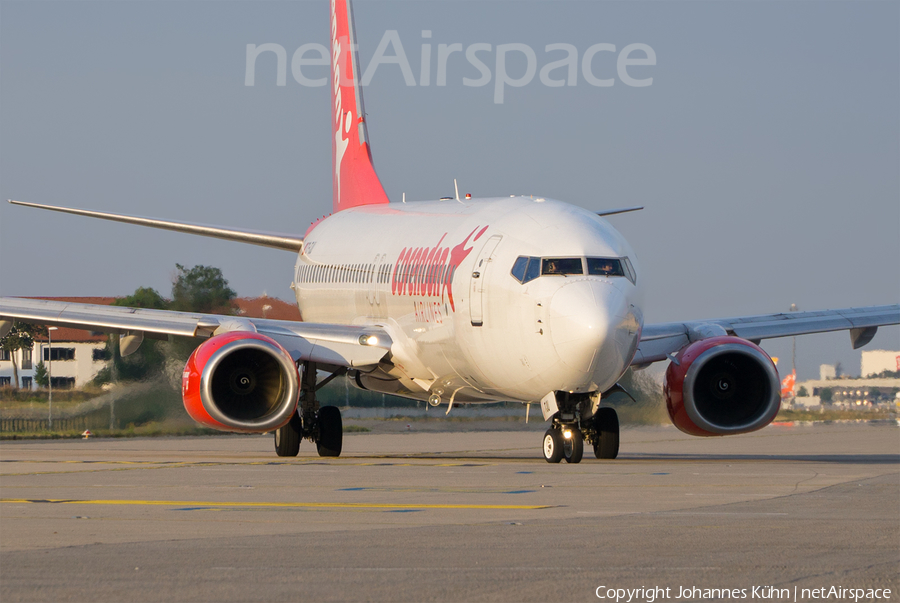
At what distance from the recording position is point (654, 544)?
9.85m

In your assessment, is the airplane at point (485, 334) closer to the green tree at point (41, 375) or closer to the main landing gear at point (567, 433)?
the main landing gear at point (567, 433)

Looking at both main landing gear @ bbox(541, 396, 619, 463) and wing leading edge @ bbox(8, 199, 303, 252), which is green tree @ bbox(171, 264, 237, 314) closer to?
wing leading edge @ bbox(8, 199, 303, 252)

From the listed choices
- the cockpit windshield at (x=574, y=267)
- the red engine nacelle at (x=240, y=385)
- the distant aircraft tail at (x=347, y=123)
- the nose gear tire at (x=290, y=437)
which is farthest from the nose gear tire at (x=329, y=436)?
the distant aircraft tail at (x=347, y=123)

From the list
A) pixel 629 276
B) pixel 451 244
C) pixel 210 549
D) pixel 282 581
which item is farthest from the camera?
pixel 451 244

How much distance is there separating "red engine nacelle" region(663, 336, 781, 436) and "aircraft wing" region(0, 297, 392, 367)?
4.82 meters

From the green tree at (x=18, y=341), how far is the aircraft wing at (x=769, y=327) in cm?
1867

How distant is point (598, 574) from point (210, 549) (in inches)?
109

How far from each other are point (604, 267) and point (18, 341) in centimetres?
2716

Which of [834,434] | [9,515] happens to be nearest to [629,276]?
[9,515]

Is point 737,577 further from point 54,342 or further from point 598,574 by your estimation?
point 54,342

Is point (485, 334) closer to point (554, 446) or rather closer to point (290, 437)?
point (554, 446)

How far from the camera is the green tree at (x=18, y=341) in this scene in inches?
1529

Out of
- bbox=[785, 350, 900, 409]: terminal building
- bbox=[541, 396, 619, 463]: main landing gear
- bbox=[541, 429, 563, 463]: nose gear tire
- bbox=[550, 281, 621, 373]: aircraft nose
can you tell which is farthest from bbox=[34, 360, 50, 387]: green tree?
bbox=[785, 350, 900, 409]: terminal building

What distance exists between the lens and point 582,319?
56.7 feet
